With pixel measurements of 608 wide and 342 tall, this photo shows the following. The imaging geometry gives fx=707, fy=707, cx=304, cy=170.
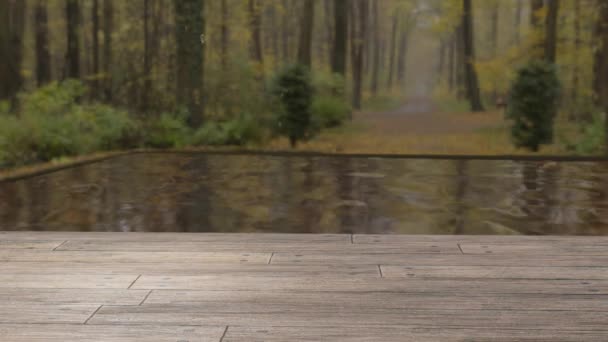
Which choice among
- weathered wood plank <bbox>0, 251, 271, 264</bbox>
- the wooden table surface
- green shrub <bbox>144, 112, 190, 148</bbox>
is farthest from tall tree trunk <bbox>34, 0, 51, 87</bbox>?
weathered wood plank <bbox>0, 251, 271, 264</bbox>

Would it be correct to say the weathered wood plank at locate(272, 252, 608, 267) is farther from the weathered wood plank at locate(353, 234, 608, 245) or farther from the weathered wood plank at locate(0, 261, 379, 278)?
the weathered wood plank at locate(353, 234, 608, 245)

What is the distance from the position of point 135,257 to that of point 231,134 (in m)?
11.4

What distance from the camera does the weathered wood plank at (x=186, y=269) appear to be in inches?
187

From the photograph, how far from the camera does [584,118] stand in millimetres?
18938

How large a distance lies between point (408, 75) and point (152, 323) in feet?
354

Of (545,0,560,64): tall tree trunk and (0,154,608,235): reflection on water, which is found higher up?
(545,0,560,64): tall tree trunk

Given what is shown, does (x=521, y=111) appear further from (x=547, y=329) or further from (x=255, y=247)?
(x=547, y=329)

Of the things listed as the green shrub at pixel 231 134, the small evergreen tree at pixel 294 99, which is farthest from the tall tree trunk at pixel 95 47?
the small evergreen tree at pixel 294 99

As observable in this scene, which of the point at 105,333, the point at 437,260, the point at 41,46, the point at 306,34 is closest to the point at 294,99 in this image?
the point at 306,34

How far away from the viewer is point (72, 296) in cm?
420

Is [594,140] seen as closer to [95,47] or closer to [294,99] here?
[294,99]

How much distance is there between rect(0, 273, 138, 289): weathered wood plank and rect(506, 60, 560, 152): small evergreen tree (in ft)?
42.6

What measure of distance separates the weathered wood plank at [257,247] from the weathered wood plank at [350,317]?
1.53 meters

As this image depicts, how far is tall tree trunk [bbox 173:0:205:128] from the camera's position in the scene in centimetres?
1742
